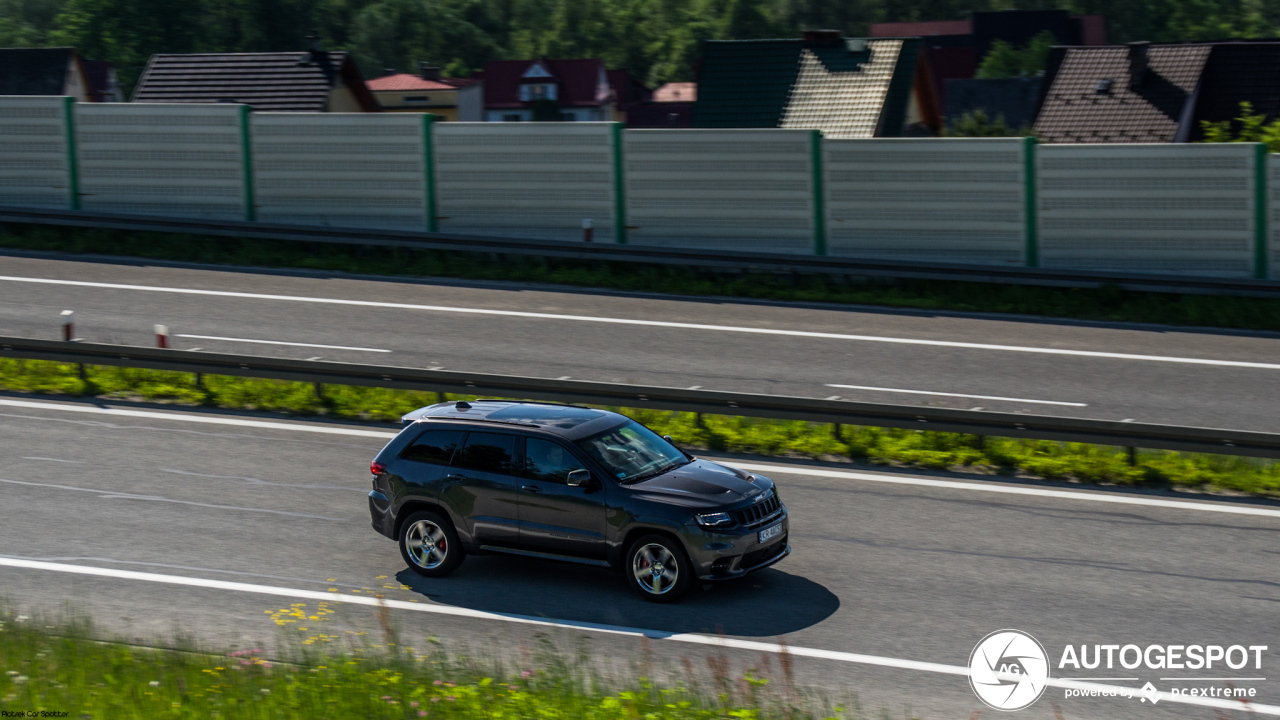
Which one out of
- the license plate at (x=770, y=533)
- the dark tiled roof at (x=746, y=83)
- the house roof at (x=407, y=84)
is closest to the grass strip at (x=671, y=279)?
the license plate at (x=770, y=533)

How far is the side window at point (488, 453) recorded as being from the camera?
10.8 metres

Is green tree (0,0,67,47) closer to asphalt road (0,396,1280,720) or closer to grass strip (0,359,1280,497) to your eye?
grass strip (0,359,1280,497)

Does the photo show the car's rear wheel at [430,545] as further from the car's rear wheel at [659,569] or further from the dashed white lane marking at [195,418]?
the dashed white lane marking at [195,418]

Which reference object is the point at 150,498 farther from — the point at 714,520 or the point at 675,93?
the point at 675,93

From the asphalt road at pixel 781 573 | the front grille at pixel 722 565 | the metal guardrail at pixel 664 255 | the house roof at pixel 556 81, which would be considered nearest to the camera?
the asphalt road at pixel 781 573

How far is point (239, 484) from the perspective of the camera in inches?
519

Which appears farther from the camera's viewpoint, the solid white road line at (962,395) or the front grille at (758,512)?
the solid white road line at (962,395)

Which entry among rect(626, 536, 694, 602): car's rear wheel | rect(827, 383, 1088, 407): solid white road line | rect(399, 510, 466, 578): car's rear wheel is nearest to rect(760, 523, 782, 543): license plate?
rect(626, 536, 694, 602): car's rear wheel

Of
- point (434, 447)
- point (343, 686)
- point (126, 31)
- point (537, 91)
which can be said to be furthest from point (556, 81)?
point (343, 686)

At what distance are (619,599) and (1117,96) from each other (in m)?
41.2

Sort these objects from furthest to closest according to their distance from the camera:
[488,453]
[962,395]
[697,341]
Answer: [697,341], [962,395], [488,453]

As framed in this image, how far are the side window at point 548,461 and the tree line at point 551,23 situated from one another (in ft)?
291

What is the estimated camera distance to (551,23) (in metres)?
158

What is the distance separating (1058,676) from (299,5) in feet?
341
